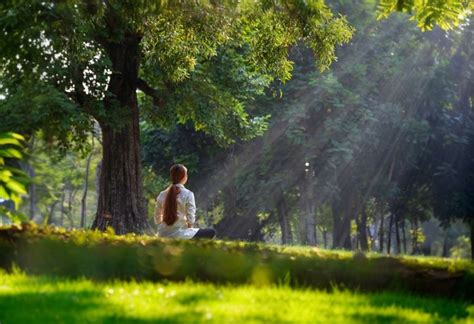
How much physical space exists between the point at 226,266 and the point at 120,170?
12379 mm

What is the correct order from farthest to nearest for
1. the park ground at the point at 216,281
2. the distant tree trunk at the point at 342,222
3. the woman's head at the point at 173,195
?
the distant tree trunk at the point at 342,222, the woman's head at the point at 173,195, the park ground at the point at 216,281

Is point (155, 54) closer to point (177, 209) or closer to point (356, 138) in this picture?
point (177, 209)

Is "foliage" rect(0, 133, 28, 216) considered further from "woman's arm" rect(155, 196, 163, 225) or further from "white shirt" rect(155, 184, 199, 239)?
"woman's arm" rect(155, 196, 163, 225)

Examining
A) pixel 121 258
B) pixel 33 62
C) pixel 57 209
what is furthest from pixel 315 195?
pixel 57 209

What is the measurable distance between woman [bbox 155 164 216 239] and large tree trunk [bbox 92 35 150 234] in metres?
6.38

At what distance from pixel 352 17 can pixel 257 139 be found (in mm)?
7198

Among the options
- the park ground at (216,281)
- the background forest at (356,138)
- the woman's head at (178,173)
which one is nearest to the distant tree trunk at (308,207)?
the background forest at (356,138)

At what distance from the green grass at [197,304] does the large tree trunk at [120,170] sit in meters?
12.1

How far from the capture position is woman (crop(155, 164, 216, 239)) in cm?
1331

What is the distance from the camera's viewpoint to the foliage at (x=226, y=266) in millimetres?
8008

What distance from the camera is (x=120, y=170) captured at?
20.0 m

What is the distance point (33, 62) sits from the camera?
711 inches

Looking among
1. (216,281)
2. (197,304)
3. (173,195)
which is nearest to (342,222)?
(173,195)

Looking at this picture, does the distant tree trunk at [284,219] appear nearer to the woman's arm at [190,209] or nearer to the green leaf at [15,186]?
the woman's arm at [190,209]
